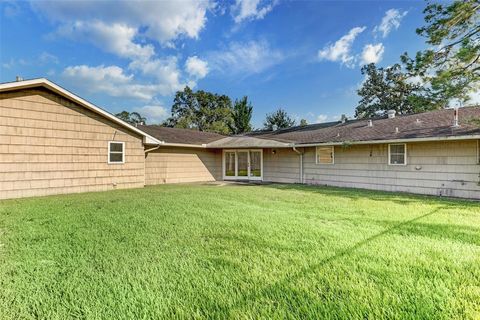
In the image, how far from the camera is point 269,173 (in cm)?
1526

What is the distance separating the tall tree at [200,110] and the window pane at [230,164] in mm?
20291

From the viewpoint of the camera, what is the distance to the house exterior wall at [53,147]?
326 inches

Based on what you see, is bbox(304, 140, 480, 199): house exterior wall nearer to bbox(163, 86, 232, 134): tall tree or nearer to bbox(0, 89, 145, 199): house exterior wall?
bbox(0, 89, 145, 199): house exterior wall

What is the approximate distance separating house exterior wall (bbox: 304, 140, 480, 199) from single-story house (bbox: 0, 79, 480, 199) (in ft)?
0.09

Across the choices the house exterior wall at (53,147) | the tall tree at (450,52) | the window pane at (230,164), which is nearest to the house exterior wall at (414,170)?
the tall tree at (450,52)

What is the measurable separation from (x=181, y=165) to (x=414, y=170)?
11.1 m

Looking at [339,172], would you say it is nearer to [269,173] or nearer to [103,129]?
→ [269,173]

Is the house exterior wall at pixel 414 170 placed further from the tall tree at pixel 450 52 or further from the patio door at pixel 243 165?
the patio door at pixel 243 165

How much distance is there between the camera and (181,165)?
14.3 m

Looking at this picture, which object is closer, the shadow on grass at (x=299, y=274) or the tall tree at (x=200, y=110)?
the shadow on grass at (x=299, y=274)

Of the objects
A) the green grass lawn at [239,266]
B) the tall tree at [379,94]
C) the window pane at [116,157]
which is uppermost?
the tall tree at [379,94]

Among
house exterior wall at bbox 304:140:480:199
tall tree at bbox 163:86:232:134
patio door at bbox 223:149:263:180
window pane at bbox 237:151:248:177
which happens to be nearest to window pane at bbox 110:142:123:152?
patio door at bbox 223:149:263:180

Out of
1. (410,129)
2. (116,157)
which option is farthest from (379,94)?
(116,157)

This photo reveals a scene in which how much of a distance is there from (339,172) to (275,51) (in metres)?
10.0
